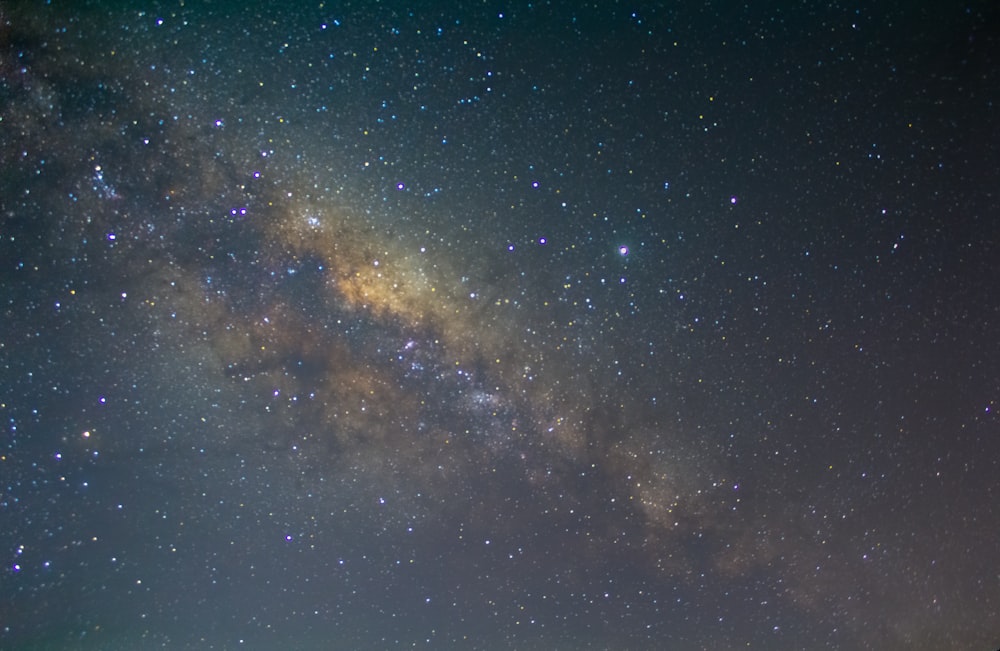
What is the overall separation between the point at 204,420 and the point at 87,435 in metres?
1.31

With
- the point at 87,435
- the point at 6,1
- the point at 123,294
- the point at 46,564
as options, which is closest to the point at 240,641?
the point at 46,564

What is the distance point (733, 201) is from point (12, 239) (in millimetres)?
6915

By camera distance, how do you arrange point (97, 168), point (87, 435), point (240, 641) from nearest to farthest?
point (97, 168) → point (87, 435) → point (240, 641)

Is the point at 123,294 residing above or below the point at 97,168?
below

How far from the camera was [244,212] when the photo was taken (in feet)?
16.3

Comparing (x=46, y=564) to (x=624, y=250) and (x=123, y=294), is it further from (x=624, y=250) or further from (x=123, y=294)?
(x=624, y=250)

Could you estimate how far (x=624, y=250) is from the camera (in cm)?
509

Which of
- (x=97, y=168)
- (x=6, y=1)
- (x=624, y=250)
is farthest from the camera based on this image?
(x=624, y=250)

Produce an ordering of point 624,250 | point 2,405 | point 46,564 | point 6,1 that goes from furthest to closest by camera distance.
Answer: point 46,564, point 2,405, point 624,250, point 6,1

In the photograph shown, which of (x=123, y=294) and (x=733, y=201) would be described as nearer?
(x=733, y=201)

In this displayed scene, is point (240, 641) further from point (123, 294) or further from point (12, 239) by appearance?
Answer: point (12, 239)

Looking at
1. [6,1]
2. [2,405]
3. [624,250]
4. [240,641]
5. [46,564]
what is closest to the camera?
[6,1]

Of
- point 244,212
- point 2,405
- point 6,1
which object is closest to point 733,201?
point 244,212

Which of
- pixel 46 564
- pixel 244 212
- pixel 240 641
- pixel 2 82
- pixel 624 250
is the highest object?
pixel 2 82
